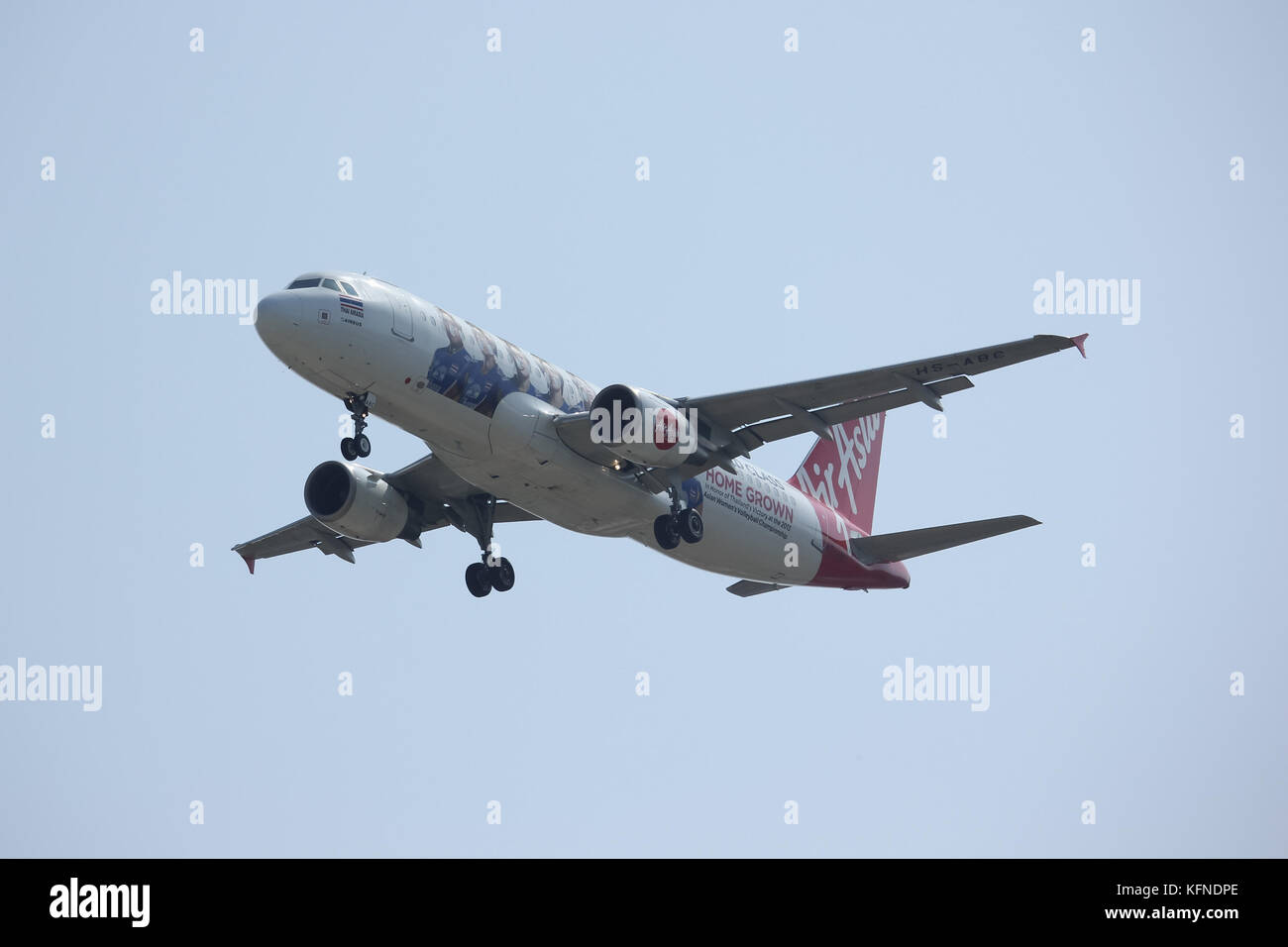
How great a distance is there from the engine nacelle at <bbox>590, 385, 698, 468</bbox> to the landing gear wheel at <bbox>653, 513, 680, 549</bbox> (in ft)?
9.12

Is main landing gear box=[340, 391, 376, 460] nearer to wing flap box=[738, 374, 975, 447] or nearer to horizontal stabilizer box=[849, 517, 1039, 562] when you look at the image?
wing flap box=[738, 374, 975, 447]

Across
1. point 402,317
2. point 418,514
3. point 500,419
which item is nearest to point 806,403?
point 500,419

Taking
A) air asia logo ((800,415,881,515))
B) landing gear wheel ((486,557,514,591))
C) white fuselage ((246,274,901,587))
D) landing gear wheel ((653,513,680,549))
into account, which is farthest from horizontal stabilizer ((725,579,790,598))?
landing gear wheel ((486,557,514,591))

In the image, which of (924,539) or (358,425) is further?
(924,539)

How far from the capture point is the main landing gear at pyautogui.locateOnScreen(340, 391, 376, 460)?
34438mm

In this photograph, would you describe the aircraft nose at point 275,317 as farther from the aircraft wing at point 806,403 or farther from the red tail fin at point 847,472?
the red tail fin at point 847,472

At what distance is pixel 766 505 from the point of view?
4306 centimetres

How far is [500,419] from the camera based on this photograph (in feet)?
119

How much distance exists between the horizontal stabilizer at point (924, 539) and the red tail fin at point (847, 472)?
2989mm

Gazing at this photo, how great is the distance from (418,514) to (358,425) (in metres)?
8.26

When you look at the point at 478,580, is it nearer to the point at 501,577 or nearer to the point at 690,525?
the point at 501,577

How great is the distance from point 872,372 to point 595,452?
255 inches

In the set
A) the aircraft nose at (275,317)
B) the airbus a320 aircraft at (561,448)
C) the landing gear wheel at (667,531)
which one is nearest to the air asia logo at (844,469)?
the airbus a320 aircraft at (561,448)
